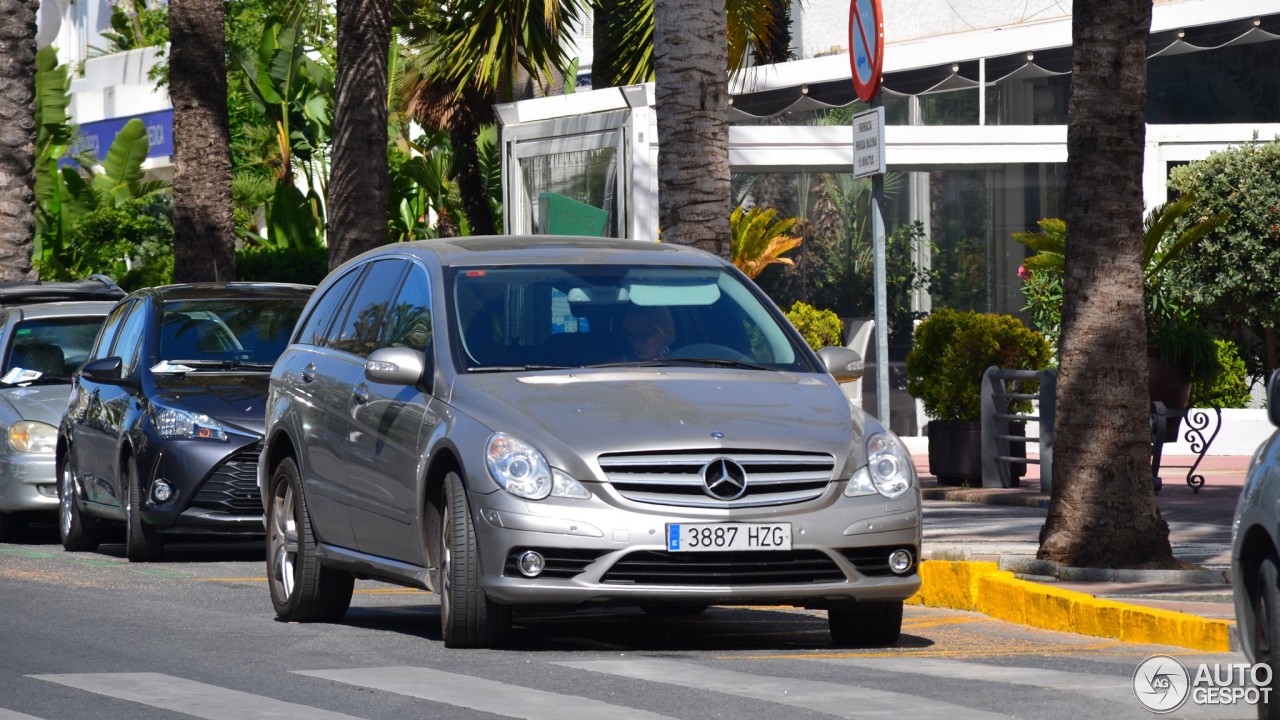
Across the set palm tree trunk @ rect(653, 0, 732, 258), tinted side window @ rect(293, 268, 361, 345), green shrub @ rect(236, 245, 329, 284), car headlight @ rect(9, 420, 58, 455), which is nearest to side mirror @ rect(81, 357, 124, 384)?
car headlight @ rect(9, 420, 58, 455)

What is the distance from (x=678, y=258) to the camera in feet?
31.8

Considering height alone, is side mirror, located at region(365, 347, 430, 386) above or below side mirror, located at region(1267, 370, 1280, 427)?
above

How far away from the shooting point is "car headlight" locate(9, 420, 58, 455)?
15.8 metres

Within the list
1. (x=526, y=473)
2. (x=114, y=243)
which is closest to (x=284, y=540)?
(x=526, y=473)

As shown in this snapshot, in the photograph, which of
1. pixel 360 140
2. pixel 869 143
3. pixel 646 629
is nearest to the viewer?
pixel 646 629

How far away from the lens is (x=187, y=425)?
1330 centimetres

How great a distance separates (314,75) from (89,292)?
82.3 feet

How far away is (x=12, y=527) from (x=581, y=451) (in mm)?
9316

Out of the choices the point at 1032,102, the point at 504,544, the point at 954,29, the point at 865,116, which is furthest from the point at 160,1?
the point at 504,544

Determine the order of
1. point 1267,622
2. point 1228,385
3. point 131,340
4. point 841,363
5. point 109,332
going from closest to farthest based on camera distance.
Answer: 1. point 1267,622
2. point 841,363
3. point 131,340
4. point 109,332
5. point 1228,385

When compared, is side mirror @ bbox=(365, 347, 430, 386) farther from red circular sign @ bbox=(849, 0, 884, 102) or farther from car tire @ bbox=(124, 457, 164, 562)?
car tire @ bbox=(124, 457, 164, 562)

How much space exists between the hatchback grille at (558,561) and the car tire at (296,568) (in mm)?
2012

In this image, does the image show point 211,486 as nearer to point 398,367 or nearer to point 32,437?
point 32,437

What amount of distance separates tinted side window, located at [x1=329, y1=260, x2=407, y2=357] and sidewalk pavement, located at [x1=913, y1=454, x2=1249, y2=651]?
9.83 feet
